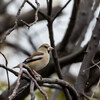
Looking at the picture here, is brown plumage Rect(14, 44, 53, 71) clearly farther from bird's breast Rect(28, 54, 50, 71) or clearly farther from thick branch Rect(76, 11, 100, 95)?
thick branch Rect(76, 11, 100, 95)

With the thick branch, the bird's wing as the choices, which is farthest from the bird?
the thick branch

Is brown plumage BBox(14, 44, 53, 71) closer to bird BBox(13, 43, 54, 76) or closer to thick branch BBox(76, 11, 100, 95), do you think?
bird BBox(13, 43, 54, 76)

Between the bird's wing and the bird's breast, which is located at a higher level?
the bird's wing

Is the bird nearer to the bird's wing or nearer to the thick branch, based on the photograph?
the bird's wing

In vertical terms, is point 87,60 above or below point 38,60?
below

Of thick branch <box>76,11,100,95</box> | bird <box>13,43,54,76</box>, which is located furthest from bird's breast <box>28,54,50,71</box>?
thick branch <box>76,11,100,95</box>

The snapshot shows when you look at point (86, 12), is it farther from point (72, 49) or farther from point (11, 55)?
point (11, 55)

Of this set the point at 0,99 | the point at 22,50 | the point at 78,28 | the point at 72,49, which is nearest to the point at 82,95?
the point at 0,99

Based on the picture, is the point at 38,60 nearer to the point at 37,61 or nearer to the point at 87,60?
the point at 37,61

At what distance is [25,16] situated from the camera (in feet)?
23.3

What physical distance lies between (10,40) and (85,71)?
3760mm

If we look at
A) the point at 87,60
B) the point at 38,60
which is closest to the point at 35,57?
the point at 38,60

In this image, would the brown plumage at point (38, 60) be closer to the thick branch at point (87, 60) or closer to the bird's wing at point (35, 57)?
the bird's wing at point (35, 57)

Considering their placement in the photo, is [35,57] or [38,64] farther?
[35,57]
